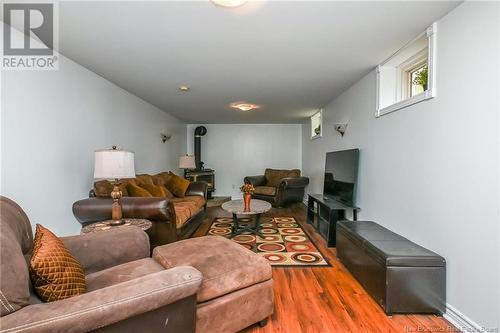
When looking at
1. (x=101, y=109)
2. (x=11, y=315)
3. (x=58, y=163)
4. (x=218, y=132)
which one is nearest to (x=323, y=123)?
(x=218, y=132)

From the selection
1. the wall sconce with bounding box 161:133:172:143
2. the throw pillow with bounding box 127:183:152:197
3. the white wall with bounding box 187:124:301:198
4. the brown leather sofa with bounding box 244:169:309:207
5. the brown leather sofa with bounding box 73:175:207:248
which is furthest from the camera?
the white wall with bounding box 187:124:301:198

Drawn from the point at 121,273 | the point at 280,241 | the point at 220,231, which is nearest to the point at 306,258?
the point at 280,241

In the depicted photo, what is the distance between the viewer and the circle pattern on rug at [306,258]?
2793mm

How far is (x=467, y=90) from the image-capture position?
5.44 ft

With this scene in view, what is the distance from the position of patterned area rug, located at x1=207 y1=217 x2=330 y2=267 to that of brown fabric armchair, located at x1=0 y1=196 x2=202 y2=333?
170 centimetres

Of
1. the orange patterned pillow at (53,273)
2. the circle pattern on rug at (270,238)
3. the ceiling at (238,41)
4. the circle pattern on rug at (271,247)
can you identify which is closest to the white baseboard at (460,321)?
the circle pattern on rug at (271,247)

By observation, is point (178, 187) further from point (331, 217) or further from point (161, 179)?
point (331, 217)

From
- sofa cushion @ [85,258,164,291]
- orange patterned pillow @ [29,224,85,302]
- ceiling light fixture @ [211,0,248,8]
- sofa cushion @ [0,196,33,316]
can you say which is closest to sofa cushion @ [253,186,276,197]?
sofa cushion @ [85,258,164,291]

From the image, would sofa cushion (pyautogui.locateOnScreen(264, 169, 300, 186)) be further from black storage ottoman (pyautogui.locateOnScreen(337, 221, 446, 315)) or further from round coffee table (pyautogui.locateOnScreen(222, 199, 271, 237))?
black storage ottoman (pyautogui.locateOnScreen(337, 221, 446, 315))

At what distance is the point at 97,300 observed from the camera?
0.96 metres

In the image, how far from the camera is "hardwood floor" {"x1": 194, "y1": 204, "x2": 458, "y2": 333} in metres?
1.71

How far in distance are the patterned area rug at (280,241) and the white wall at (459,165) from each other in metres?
1.00

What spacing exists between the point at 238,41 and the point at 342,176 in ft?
7.71

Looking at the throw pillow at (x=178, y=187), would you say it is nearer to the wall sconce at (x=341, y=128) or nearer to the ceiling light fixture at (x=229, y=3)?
the wall sconce at (x=341, y=128)
